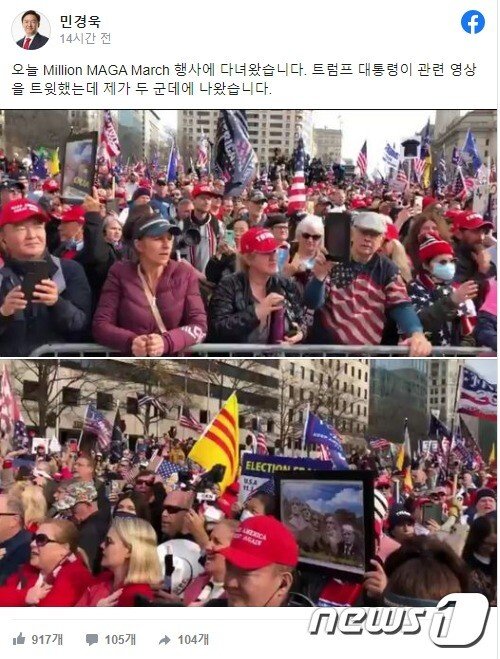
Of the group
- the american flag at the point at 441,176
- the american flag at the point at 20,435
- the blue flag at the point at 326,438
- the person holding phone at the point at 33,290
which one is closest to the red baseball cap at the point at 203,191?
the person holding phone at the point at 33,290

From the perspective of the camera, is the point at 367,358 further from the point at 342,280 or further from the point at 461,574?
the point at 461,574

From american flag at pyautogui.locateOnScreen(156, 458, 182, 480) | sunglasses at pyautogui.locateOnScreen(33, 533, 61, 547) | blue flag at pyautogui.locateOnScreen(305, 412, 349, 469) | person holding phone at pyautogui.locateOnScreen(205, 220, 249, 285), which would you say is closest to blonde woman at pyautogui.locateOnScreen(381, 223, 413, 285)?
person holding phone at pyautogui.locateOnScreen(205, 220, 249, 285)

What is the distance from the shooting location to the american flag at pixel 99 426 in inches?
242

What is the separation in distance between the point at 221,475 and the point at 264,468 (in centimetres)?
24

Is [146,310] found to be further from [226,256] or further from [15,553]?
[15,553]

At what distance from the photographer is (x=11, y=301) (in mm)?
6039

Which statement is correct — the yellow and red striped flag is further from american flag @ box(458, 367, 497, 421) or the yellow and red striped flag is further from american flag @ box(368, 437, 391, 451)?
american flag @ box(458, 367, 497, 421)

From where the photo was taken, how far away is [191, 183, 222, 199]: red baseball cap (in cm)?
623

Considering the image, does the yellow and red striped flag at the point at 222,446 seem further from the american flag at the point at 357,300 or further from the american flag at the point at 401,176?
the american flag at the point at 401,176

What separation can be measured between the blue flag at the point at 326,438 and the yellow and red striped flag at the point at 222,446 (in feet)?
1.28

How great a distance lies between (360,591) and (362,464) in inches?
26.5
